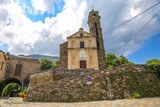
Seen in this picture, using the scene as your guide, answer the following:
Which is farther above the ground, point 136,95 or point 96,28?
point 96,28

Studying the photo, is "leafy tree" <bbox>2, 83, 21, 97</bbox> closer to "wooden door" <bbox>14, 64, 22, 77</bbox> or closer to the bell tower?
"wooden door" <bbox>14, 64, 22, 77</bbox>

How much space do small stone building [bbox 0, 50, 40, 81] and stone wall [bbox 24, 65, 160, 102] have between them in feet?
69.9

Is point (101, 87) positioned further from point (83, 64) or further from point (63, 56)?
point (63, 56)

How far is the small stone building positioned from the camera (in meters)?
29.9

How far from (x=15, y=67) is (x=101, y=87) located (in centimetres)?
2470

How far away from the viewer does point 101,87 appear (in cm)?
1120

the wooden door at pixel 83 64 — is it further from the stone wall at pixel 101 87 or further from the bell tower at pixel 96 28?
the stone wall at pixel 101 87

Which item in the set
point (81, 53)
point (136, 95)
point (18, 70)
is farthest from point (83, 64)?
point (136, 95)

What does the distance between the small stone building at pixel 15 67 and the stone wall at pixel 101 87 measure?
69.9ft

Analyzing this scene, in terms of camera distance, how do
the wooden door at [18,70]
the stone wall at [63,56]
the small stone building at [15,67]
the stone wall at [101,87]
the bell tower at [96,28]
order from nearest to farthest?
1. the stone wall at [101,87]
2. the stone wall at [63,56]
3. the small stone building at [15,67]
4. the bell tower at [96,28]
5. the wooden door at [18,70]

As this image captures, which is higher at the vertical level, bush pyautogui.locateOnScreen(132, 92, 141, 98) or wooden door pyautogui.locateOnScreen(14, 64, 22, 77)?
wooden door pyautogui.locateOnScreen(14, 64, 22, 77)

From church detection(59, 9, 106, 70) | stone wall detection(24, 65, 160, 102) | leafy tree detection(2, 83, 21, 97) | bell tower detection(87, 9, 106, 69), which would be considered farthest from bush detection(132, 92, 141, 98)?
bell tower detection(87, 9, 106, 69)

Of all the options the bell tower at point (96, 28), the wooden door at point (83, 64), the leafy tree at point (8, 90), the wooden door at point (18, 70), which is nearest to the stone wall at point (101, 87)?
the leafy tree at point (8, 90)

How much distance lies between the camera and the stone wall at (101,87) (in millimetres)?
10773
